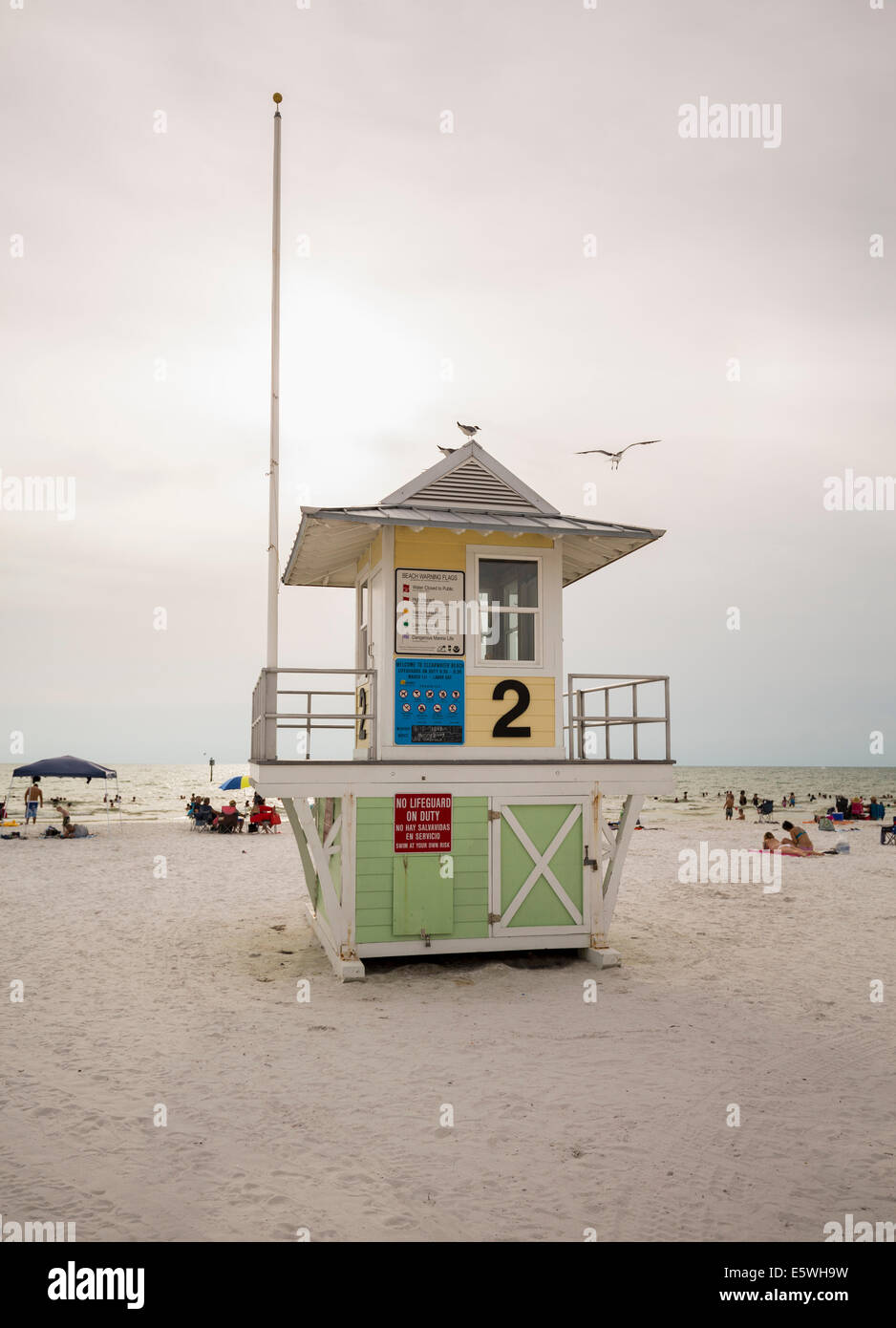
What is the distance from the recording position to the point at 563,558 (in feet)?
44.7

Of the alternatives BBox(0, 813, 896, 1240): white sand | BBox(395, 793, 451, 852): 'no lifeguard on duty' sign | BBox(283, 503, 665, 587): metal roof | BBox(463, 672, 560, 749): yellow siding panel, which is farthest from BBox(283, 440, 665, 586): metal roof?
BBox(0, 813, 896, 1240): white sand

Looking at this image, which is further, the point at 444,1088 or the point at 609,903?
the point at 609,903

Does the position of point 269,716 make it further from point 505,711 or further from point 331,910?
point 505,711

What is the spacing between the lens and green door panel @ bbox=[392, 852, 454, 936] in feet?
36.5

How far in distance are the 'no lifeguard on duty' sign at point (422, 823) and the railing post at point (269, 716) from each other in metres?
1.74

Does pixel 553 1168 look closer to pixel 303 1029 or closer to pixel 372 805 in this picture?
pixel 303 1029

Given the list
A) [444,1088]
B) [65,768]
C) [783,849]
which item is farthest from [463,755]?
[65,768]

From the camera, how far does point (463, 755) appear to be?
11641 millimetres

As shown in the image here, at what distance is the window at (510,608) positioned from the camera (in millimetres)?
11977

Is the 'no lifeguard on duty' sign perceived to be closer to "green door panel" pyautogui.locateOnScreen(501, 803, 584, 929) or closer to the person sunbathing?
"green door panel" pyautogui.locateOnScreen(501, 803, 584, 929)

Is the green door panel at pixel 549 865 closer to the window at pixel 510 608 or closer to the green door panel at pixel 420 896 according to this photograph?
the green door panel at pixel 420 896

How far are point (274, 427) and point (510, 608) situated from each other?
502 cm
